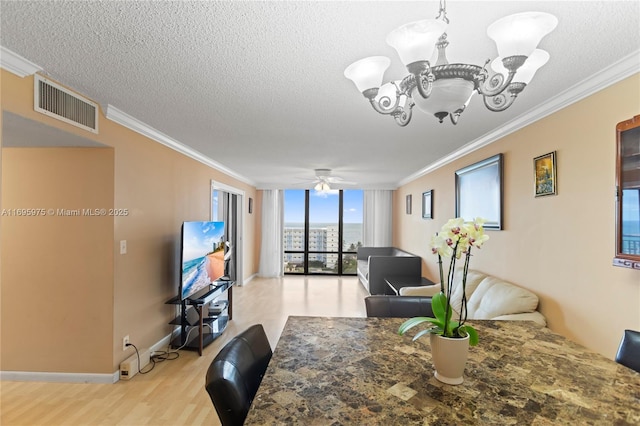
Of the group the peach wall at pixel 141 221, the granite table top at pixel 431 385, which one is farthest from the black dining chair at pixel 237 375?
the peach wall at pixel 141 221

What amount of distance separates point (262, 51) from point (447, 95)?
100 cm

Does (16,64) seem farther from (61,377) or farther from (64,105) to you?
(61,377)

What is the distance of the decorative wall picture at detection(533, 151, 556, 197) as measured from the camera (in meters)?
2.30

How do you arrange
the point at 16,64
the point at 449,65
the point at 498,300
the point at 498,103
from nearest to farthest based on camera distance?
the point at 449,65 < the point at 498,103 < the point at 16,64 < the point at 498,300

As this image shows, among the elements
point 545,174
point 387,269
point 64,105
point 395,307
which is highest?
point 64,105

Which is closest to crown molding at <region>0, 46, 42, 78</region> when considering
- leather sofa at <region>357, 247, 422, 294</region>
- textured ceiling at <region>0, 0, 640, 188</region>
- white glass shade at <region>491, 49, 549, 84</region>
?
textured ceiling at <region>0, 0, 640, 188</region>

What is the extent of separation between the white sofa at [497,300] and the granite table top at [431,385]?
0.99m

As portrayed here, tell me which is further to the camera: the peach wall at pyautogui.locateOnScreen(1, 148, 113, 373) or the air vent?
the peach wall at pyautogui.locateOnScreen(1, 148, 113, 373)

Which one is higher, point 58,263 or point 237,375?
point 58,263

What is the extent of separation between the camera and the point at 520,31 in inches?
39.8

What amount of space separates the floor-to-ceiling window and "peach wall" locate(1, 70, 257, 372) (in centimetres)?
404

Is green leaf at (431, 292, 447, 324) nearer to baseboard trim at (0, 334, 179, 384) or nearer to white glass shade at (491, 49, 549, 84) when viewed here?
white glass shade at (491, 49, 549, 84)

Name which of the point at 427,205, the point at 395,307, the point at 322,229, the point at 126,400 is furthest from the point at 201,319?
the point at 322,229

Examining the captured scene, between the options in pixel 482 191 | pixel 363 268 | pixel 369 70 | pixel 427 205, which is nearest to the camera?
pixel 369 70
